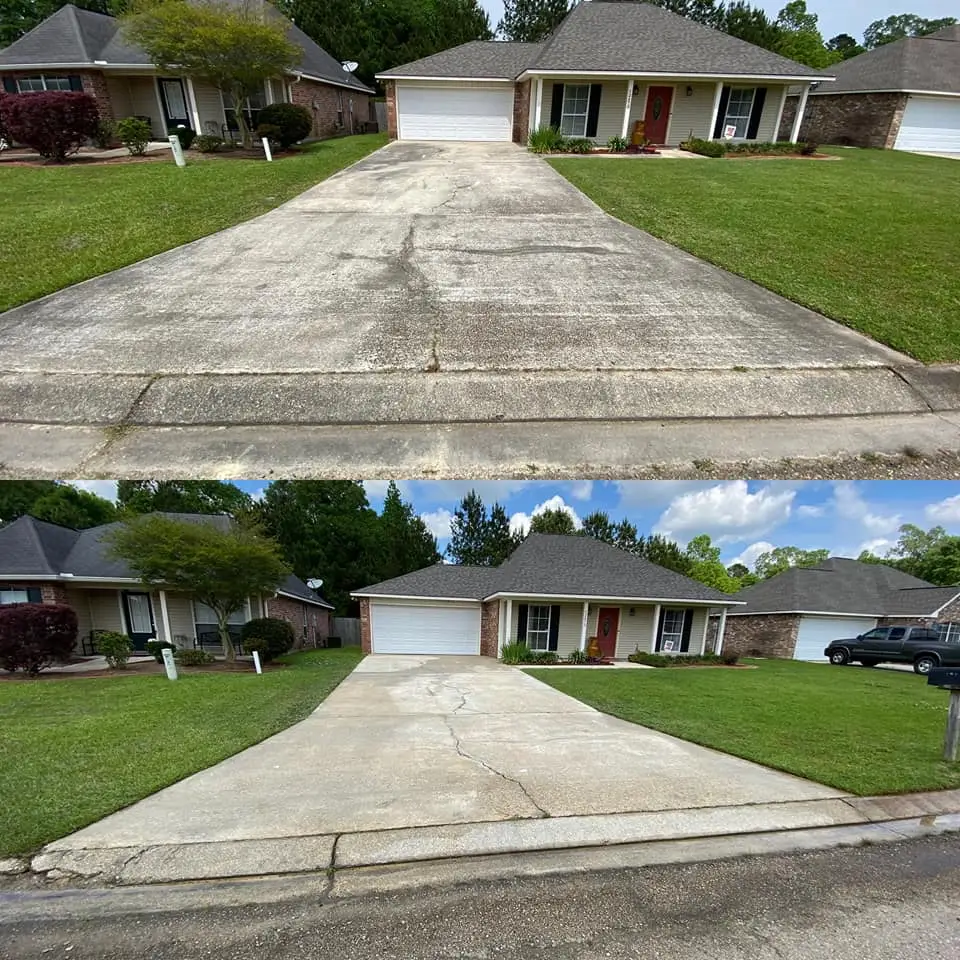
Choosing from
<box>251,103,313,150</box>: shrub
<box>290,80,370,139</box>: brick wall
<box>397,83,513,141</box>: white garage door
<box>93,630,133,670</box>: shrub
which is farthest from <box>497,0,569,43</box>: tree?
<box>93,630,133,670</box>: shrub

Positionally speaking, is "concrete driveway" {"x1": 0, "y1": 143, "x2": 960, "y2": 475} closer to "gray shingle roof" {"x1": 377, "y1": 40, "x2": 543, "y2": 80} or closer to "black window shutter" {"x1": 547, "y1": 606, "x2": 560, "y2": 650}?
"black window shutter" {"x1": 547, "y1": 606, "x2": 560, "y2": 650}

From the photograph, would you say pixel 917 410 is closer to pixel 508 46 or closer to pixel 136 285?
pixel 136 285

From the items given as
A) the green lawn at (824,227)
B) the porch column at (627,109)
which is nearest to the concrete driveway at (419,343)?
the green lawn at (824,227)

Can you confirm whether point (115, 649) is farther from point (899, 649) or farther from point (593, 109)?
point (593, 109)

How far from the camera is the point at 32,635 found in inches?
371

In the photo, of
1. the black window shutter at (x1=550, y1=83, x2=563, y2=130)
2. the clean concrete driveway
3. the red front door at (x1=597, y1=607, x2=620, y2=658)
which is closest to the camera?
the clean concrete driveway

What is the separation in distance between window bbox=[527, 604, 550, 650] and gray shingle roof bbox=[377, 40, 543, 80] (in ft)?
70.0

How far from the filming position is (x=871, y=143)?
23.6 meters

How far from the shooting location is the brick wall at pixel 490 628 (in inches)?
566

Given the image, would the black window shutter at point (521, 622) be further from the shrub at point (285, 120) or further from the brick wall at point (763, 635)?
the shrub at point (285, 120)

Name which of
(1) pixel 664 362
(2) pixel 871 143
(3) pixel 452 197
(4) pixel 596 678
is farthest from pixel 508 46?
(4) pixel 596 678

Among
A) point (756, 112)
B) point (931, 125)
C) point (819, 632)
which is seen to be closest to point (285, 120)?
point (756, 112)

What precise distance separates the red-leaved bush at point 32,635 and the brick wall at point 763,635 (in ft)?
59.4

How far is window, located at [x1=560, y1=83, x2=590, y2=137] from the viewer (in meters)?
20.5
